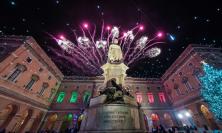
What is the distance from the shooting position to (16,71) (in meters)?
18.5

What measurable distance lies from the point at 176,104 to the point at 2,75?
33079 mm

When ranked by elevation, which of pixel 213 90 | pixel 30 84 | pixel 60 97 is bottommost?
pixel 213 90

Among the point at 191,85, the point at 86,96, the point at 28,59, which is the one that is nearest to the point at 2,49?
the point at 28,59

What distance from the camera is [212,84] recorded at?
15.7 meters

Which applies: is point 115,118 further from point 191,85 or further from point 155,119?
point 155,119

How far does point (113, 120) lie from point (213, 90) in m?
17.0

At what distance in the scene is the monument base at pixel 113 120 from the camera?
19.0 ft

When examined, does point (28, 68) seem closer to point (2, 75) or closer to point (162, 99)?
point (2, 75)

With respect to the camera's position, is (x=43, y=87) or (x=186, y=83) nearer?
(x=186, y=83)

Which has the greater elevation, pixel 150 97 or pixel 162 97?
pixel 162 97

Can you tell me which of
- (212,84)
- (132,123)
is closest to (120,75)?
(132,123)

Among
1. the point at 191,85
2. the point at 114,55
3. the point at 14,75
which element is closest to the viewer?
the point at 114,55

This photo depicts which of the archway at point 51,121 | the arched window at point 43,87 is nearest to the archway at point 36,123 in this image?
the archway at point 51,121

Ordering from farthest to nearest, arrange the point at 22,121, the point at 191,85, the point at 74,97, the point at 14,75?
the point at 74,97, the point at 191,85, the point at 22,121, the point at 14,75
